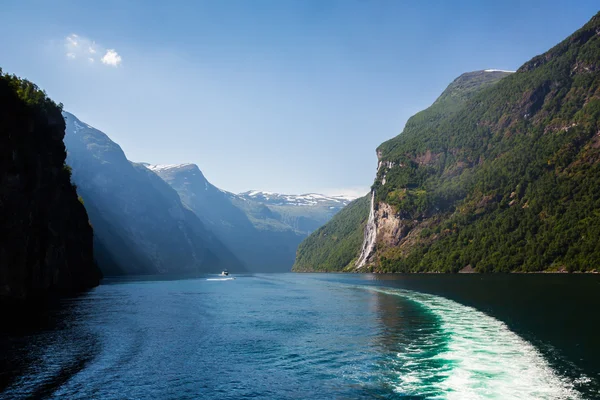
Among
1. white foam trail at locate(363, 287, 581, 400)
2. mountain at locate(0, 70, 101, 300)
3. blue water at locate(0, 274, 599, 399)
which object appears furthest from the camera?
mountain at locate(0, 70, 101, 300)

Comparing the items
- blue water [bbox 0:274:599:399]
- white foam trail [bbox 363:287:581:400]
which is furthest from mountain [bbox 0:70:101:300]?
white foam trail [bbox 363:287:581:400]

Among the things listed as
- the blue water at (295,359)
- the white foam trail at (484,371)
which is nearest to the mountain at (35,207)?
the blue water at (295,359)

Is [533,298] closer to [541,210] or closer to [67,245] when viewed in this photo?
[67,245]

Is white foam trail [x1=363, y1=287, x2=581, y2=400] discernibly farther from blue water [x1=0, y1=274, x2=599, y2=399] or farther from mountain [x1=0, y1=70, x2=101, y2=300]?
mountain [x1=0, y1=70, x2=101, y2=300]

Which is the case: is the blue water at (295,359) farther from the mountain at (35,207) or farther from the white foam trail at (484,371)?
the mountain at (35,207)

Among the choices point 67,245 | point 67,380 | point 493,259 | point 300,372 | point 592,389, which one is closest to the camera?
point 592,389

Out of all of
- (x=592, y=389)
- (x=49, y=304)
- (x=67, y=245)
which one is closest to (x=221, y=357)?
(x=592, y=389)
